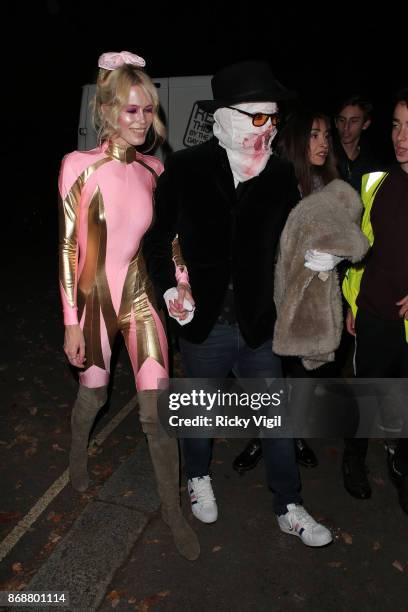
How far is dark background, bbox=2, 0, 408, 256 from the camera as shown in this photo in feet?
77.6

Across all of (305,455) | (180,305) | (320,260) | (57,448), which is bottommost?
(57,448)

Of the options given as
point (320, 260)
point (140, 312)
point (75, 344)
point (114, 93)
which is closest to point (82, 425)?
point (75, 344)

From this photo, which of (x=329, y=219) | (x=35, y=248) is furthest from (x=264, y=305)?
(x=35, y=248)

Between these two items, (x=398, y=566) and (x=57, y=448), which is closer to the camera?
(x=398, y=566)

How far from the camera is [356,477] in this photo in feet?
11.7

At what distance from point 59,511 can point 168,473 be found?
100cm

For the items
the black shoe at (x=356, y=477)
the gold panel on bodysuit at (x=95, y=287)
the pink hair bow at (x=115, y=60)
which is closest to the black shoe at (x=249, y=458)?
the black shoe at (x=356, y=477)

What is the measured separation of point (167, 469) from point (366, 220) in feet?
6.01

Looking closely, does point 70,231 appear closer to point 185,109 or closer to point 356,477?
point 356,477

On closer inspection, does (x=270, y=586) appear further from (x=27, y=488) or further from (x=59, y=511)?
(x=27, y=488)

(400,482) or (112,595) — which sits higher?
(400,482)

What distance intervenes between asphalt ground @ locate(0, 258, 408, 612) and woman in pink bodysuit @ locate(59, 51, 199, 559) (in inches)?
10.0

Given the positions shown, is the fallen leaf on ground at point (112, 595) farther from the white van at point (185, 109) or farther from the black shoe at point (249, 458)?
the white van at point (185, 109)

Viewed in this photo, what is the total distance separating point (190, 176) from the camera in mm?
2688
